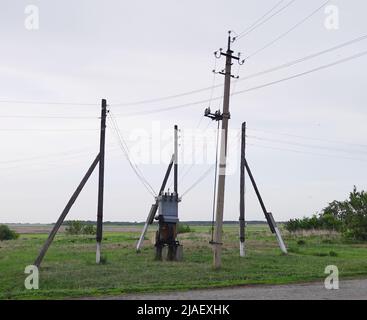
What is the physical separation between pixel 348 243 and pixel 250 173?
17.8 m

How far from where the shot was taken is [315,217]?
54.9 metres

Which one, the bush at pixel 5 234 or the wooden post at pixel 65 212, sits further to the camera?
the bush at pixel 5 234

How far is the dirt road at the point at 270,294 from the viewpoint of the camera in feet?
42.9

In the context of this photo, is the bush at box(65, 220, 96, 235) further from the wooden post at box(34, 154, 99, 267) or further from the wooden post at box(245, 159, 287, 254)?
the wooden post at box(34, 154, 99, 267)

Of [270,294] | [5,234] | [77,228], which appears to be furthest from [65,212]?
[77,228]

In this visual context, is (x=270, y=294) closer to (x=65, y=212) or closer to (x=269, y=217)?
(x=65, y=212)

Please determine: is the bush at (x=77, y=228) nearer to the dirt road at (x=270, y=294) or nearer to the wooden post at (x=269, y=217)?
the wooden post at (x=269, y=217)

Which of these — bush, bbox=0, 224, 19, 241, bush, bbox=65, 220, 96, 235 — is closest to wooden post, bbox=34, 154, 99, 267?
bush, bbox=0, 224, 19, 241

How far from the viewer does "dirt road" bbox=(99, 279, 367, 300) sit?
13.1m

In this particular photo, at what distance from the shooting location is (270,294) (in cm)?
1369

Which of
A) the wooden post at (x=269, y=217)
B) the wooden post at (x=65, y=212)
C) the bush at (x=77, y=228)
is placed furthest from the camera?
the bush at (x=77, y=228)

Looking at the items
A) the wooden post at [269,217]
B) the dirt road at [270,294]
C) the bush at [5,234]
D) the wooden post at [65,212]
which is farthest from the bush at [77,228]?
the dirt road at [270,294]
